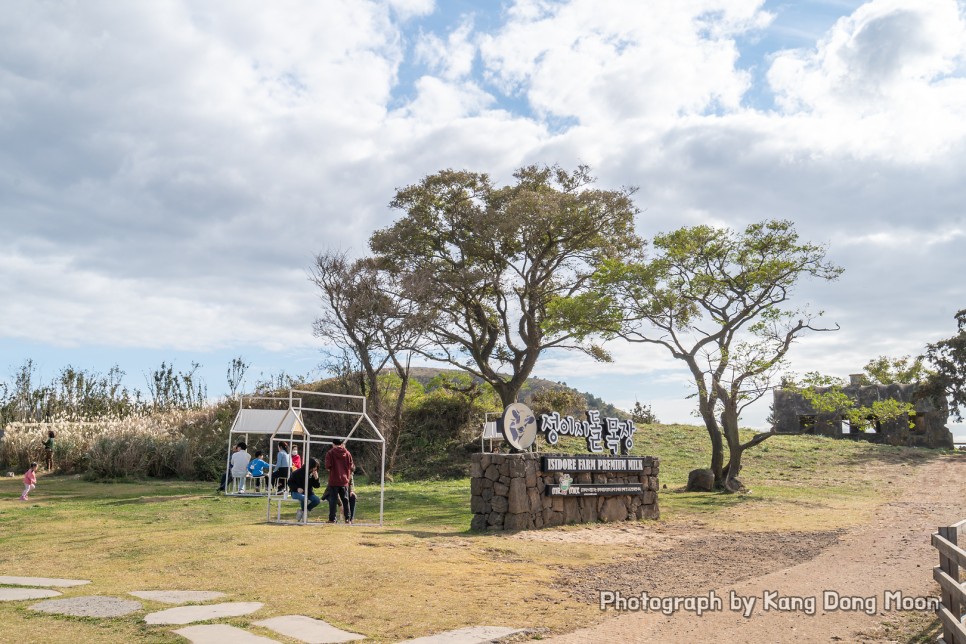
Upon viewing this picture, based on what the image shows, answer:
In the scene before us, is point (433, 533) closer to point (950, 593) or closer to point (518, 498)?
point (518, 498)

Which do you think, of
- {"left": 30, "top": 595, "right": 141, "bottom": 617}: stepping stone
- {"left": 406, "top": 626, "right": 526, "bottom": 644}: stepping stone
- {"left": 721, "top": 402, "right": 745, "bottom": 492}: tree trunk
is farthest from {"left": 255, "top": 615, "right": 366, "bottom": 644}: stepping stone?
{"left": 721, "top": 402, "right": 745, "bottom": 492}: tree trunk

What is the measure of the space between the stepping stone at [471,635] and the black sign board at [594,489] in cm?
823

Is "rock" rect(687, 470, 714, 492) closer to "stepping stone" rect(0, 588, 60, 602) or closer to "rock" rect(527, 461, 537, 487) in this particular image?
"rock" rect(527, 461, 537, 487)

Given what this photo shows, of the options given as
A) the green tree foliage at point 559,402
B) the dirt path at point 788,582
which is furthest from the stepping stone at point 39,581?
the green tree foliage at point 559,402

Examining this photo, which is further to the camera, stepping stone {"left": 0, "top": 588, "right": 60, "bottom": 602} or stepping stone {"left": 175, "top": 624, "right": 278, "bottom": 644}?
stepping stone {"left": 0, "top": 588, "right": 60, "bottom": 602}

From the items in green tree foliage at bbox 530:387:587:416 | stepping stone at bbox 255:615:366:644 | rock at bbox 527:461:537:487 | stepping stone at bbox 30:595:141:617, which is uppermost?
green tree foliage at bbox 530:387:587:416

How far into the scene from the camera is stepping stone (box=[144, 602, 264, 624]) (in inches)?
260

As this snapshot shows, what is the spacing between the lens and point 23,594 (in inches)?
299

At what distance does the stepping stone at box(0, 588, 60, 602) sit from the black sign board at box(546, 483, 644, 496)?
9.17m

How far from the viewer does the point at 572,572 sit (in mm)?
9945

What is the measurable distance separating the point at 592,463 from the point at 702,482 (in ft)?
29.7

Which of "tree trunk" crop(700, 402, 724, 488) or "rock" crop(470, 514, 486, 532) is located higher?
"tree trunk" crop(700, 402, 724, 488)

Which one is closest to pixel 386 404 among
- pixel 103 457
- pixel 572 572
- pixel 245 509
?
pixel 103 457

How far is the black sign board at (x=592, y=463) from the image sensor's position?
49.2 ft
